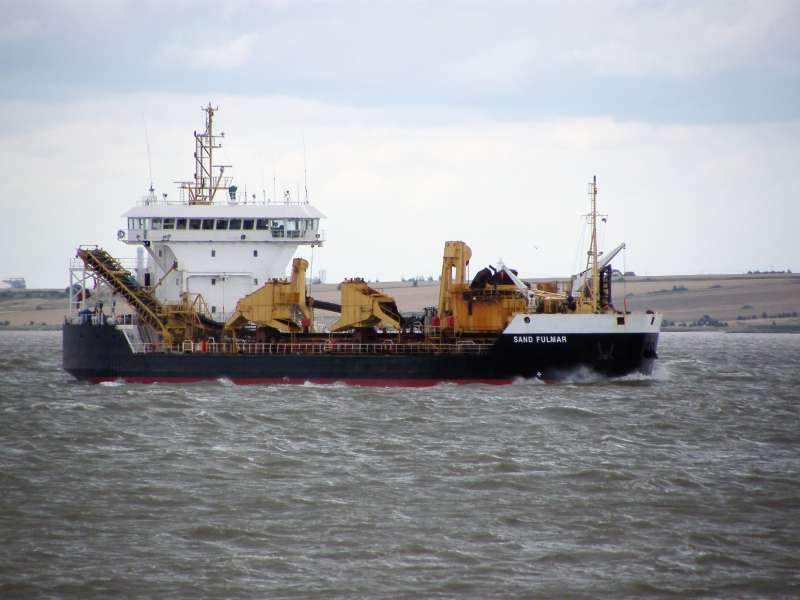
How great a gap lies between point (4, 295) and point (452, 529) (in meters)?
183

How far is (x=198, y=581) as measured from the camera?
13633mm

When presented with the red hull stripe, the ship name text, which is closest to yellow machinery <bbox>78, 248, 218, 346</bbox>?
the red hull stripe

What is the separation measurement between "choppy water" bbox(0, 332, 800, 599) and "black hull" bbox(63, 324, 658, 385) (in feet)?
15.2

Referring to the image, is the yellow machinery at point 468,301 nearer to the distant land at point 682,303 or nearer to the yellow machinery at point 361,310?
the yellow machinery at point 361,310

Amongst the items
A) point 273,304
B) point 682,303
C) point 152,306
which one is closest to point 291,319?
point 273,304

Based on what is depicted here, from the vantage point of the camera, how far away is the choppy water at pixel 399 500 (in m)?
13.8

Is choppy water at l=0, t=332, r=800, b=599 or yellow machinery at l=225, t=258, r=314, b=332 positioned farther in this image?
yellow machinery at l=225, t=258, r=314, b=332

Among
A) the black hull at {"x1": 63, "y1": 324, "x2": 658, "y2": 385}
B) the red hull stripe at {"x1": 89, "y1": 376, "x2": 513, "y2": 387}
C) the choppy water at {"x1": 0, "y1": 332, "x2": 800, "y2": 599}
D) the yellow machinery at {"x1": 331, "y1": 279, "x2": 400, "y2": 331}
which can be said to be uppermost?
the yellow machinery at {"x1": 331, "y1": 279, "x2": 400, "y2": 331}

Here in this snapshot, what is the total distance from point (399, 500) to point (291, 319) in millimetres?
20467

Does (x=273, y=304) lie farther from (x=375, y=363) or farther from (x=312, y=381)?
(x=375, y=363)

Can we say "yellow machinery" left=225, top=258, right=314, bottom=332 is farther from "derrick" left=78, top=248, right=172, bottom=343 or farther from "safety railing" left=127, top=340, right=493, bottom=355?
"derrick" left=78, top=248, right=172, bottom=343

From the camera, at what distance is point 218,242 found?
1598 inches

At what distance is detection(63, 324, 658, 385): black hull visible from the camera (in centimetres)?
3503

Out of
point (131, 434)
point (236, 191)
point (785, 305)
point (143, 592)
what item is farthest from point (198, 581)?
point (785, 305)
